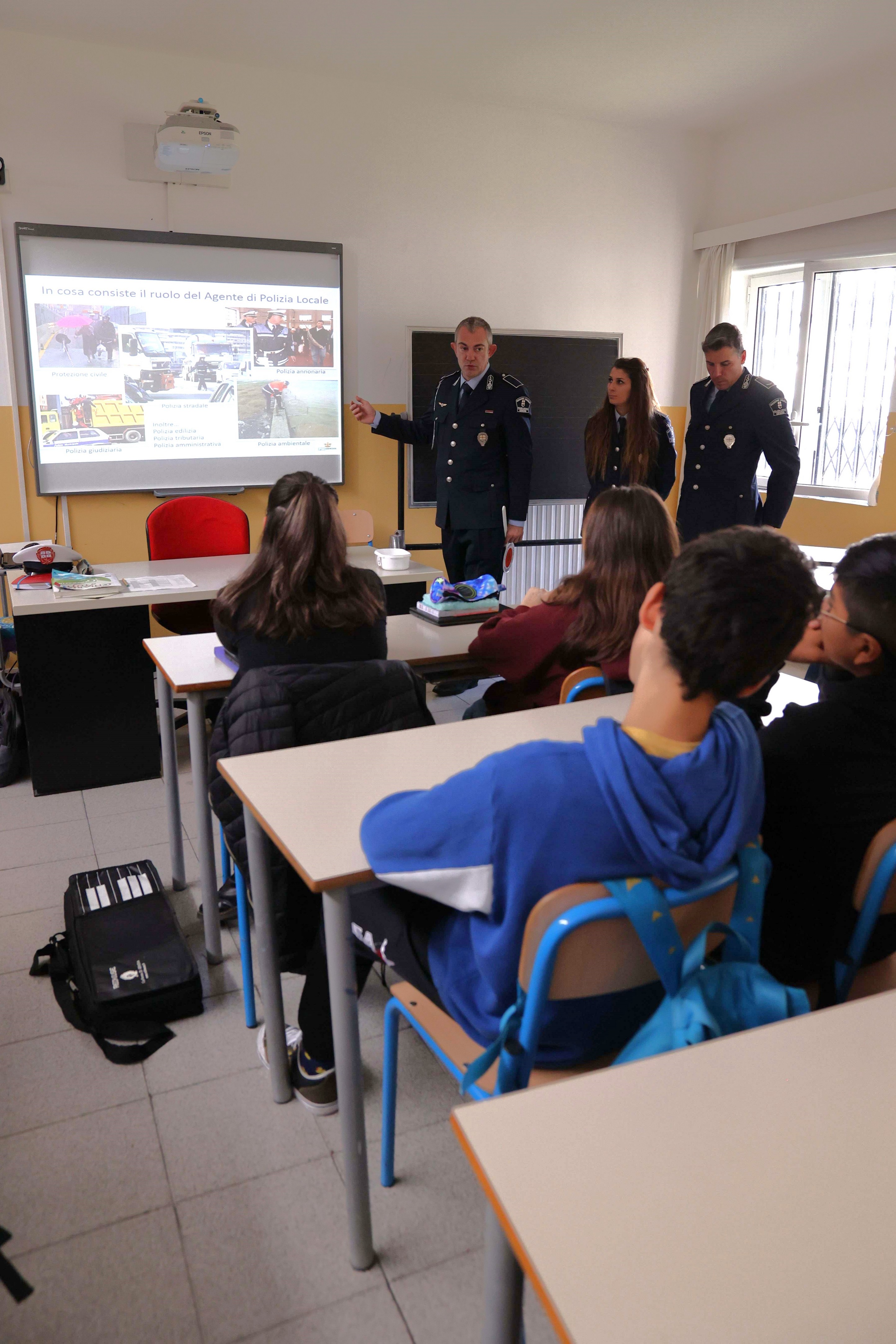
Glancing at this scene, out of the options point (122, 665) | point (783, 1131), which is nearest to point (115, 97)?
point (122, 665)

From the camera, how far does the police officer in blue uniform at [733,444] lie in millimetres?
4219

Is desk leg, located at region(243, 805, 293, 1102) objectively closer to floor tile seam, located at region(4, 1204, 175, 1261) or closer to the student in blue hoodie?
floor tile seam, located at region(4, 1204, 175, 1261)

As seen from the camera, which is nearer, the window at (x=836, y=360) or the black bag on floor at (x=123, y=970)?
the black bag on floor at (x=123, y=970)

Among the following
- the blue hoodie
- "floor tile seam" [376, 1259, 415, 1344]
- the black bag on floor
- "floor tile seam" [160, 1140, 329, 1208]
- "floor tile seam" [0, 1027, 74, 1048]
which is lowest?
"floor tile seam" [0, 1027, 74, 1048]

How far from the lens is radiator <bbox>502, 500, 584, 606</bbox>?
18.8ft

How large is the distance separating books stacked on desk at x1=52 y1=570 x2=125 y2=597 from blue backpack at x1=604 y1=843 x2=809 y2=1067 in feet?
8.68

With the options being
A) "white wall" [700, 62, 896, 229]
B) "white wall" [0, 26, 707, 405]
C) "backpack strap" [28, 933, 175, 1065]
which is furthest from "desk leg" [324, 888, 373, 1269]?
"white wall" [700, 62, 896, 229]

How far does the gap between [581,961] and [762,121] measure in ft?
19.4

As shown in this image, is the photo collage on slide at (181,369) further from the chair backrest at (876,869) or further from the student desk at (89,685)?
the chair backrest at (876,869)

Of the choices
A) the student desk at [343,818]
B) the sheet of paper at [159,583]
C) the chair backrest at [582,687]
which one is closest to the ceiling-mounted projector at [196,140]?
the sheet of paper at [159,583]

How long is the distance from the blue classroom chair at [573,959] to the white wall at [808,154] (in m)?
4.97

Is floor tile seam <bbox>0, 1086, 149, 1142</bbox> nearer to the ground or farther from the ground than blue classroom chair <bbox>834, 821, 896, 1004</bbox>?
nearer to the ground

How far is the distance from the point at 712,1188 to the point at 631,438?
13.3 feet

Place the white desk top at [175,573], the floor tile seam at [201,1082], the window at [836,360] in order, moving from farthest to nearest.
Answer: the window at [836,360] → the white desk top at [175,573] → the floor tile seam at [201,1082]
